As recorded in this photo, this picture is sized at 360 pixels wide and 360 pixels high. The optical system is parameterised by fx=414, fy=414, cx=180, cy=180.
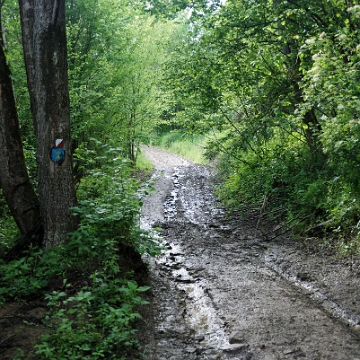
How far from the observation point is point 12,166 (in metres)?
6.30

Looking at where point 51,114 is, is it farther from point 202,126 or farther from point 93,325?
point 202,126

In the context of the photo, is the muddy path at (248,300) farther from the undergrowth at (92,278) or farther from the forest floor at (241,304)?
the undergrowth at (92,278)

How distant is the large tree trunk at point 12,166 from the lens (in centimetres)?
618

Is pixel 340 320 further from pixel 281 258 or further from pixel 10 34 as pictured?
pixel 10 34

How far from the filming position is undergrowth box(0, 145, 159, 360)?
4230 mm

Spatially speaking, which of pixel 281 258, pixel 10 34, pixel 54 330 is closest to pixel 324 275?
pixel 281 258

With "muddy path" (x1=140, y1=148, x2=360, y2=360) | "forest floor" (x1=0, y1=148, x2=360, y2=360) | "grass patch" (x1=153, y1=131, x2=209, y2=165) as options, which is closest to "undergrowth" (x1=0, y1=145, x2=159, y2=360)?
"forest floor" (x1=0, y1=148, x2=360, y2=360)

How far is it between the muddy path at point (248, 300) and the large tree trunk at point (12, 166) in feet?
7.39

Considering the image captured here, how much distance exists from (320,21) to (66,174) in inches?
269

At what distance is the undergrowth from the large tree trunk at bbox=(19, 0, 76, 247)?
0.85ft

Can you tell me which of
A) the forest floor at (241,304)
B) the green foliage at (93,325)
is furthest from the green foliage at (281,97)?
the green foliage at (93,325)

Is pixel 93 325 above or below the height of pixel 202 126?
below

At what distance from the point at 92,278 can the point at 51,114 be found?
7.77 feet

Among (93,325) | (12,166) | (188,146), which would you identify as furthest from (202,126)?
(188,146)
